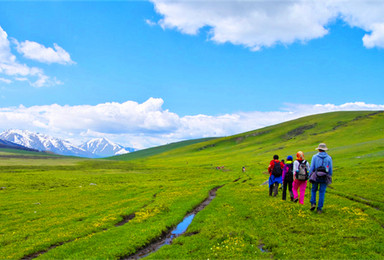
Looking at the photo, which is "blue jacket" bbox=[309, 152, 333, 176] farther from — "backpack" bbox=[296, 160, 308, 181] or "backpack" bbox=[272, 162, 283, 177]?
"backpack" bbox=[272, 162, 283, 177]

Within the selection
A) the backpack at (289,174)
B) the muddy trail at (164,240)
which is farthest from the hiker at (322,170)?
the muddy trail at (164,240)

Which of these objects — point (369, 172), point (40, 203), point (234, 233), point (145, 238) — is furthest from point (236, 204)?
point (40, 203)

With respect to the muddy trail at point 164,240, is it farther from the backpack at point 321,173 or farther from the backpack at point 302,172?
the backpack at point 321,173

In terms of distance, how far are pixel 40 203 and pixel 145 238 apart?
103ft

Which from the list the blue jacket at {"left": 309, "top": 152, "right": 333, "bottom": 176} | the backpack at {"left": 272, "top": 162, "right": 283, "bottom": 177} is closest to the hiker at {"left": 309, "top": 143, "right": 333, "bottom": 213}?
the blue jacket at {"left": 309, "top": 152, "right": 333, "bottom": 176}

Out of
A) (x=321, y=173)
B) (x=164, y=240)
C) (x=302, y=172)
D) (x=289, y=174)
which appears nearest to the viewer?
(x=321, y=173)

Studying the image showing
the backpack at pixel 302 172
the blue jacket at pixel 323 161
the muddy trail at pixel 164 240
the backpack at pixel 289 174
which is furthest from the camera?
the backpack at pixel 289 174

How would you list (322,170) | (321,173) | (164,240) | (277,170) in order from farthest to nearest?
(277,170) → (164,240) → (322,170) → (321,173)

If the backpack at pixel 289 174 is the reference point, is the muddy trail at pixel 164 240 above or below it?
below

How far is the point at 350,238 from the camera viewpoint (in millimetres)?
14852

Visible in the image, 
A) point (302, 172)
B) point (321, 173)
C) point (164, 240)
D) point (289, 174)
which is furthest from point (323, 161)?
point (164, 240)

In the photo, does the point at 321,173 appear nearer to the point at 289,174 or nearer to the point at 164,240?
the point at 289,174

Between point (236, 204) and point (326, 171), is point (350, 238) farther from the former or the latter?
point (236, 204)

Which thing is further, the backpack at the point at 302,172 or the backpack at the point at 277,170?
the backpack at the point at 277,170
